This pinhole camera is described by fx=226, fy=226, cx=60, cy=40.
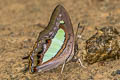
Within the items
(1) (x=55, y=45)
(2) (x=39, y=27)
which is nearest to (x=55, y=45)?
(1) (x=55, y=45)

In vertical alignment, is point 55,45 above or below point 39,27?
above

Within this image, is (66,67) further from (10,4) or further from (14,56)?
(10,4)

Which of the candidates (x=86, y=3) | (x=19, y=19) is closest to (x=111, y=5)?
(x=86, y=3)

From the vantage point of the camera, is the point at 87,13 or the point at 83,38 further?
the point at 87,13

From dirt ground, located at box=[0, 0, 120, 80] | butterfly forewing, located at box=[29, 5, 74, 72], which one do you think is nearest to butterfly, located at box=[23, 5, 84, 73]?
butterfly forewing, located at box=[29, 5, 74, 72]

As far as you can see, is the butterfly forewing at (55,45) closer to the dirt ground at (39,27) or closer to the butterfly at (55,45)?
the butterfly at (55,45)

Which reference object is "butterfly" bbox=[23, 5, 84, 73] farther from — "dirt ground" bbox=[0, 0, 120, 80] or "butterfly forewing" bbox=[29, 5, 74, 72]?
"dirt ground" bbox=[0, 0, 120, 80]

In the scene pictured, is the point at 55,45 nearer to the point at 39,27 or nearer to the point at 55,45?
the point at 55,45
